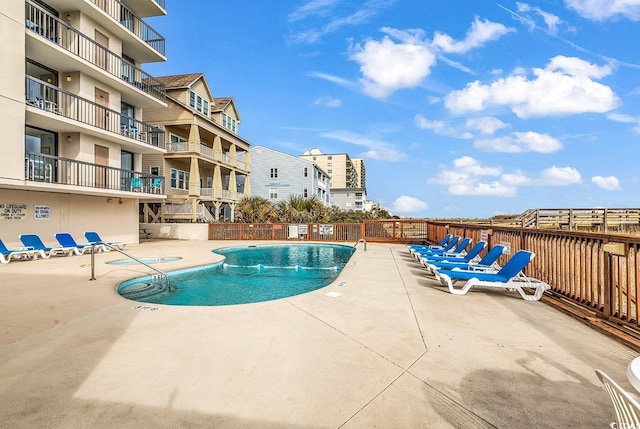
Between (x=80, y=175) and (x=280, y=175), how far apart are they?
26.4 meters

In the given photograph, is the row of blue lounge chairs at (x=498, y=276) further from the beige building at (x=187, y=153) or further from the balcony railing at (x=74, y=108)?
the beige building at (x=187, y=153)

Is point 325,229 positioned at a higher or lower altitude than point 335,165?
lower

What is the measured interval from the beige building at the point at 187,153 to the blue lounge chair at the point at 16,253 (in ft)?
35.5

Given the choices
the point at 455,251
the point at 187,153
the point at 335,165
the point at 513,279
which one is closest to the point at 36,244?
the point at 187,153

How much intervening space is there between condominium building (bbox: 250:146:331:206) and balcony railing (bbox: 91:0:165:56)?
850 inches

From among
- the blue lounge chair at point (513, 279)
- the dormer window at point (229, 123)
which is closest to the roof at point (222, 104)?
the dormer window at point (229, 123)

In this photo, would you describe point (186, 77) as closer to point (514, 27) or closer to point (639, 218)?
point (514, 27)

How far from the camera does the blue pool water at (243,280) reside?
773cm

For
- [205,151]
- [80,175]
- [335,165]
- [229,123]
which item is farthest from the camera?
[335,165]

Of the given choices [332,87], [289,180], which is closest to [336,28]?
[332,87]

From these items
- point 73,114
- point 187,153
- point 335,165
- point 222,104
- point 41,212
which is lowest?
point 41,212

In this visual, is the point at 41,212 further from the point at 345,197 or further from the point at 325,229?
the point at 345,197

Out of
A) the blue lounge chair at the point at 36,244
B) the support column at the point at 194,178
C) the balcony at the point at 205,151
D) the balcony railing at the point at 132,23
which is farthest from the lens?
the balcony at the point at 205,151

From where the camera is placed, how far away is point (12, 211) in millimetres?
12508
